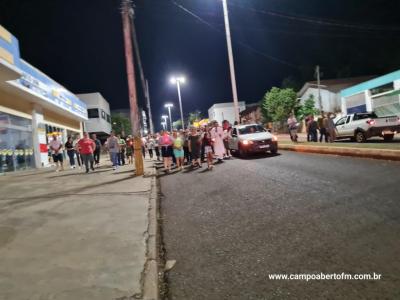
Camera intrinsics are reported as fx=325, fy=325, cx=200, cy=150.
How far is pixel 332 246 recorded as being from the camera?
12.0 feet

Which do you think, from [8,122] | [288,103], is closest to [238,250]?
[8,122]

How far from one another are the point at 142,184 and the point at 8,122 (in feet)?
36.7

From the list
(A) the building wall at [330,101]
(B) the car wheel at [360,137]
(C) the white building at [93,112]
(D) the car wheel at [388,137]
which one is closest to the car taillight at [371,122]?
(B) the car wheel at [360,137]

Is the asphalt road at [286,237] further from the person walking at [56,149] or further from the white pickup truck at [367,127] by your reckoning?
the person walking at [56,149]

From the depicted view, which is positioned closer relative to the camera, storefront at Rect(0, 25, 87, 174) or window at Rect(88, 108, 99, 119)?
storefront at Rect(0, 25, 87, 174)

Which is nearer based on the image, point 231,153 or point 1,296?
point 1,296

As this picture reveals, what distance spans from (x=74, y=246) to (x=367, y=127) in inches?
633

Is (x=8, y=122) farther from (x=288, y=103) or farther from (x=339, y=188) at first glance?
(x=288, y=103)

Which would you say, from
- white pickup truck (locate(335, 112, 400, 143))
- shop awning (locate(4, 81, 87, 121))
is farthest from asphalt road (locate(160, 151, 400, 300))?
shop awning (locate(4, 81, 87, 121))

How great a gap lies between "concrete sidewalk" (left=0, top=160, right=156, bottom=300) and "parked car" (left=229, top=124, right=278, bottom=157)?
7.31m

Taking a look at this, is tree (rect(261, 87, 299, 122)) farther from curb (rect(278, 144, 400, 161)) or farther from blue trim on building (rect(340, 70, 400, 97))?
curb (rect(278, 144, 400, 161))

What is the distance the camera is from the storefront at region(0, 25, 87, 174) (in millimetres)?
13977

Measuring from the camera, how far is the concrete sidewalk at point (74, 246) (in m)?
3.04

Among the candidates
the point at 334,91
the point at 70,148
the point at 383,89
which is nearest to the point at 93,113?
the point at 334,91
